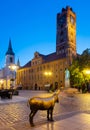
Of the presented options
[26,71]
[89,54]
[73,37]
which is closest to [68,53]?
[73,37]

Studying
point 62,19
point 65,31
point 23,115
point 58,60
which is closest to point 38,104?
point 23,115

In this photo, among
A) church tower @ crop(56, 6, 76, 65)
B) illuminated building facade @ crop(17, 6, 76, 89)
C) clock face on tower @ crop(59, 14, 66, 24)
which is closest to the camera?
illuminated building facade @ crop(17, 6, 76, 89)

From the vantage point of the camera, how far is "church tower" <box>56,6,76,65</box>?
223ft

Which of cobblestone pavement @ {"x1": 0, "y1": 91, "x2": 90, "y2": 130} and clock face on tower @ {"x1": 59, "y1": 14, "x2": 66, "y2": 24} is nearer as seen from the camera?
cobblestone pavement @ {"x1": 0, "y1": 91, "x2": 90, "y2": 130}

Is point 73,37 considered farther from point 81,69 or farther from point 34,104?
point 34,104

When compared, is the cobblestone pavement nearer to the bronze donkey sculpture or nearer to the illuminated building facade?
the bronze donkey sculpture

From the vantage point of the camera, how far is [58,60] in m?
63.6

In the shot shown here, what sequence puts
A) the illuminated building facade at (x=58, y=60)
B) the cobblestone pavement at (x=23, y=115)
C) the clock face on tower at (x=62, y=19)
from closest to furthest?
the cobblestone pavement at (x=23, y=115) → the illuminated building facade at (x=58, y=60) → the clock face on tower at (x=62, y=19)

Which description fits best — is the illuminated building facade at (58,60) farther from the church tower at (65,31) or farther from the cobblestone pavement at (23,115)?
the cobblestone pavement at (23,115)

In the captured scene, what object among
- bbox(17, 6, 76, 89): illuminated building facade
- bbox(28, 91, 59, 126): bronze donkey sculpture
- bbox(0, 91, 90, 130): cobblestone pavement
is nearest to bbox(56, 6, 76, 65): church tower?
bbox(17, 6, 76, 89): illuminated building facade

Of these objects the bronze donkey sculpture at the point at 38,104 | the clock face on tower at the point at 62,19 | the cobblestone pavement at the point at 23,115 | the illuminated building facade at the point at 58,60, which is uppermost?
the clock face on tower at the point at 62,19

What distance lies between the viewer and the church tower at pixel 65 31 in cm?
6789

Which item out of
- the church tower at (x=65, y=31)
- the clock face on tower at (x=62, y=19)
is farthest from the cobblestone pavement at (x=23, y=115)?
the clock face on tower at (x=62, y=19)

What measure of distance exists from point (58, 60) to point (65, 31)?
13284 millimetres
